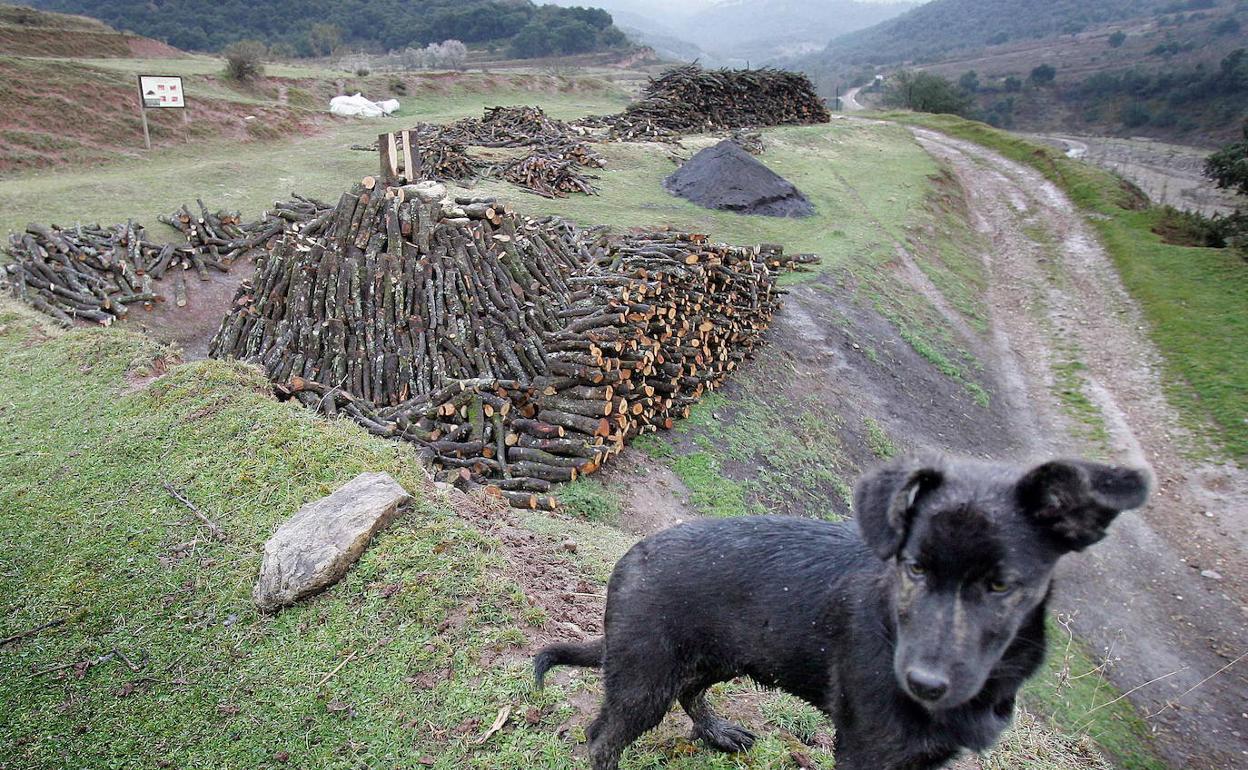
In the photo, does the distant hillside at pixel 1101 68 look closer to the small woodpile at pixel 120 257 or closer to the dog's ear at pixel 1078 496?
the small woodpile at pixel 120 257

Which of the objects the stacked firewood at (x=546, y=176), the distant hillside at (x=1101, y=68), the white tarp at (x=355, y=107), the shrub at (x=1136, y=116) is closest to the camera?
the stacked firewood at (x=546, y=176)

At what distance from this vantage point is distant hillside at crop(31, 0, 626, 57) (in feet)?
208

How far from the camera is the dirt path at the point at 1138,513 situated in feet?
27.8

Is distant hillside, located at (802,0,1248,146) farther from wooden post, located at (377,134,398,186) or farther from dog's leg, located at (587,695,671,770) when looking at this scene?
dog's leg, located at (587,695,671,770)

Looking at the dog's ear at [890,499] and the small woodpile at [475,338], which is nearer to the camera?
the dog's ear at [890,499]

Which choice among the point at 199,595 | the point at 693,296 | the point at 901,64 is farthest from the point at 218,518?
the point at 901,64

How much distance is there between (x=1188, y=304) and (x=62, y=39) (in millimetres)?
47602

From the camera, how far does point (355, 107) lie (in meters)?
33.2

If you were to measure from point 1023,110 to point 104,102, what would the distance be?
8232cm

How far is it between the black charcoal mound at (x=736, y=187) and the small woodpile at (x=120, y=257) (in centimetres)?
1134

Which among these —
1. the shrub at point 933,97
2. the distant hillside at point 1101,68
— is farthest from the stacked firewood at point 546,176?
the distant hillside at point 1101,68

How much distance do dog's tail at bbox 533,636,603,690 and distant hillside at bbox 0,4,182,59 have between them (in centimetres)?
3850

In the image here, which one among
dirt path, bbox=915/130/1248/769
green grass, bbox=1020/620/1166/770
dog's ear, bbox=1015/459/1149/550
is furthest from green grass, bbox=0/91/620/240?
dirt path, bbox=915/130/1248/769

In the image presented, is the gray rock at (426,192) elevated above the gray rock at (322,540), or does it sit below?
above
